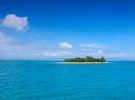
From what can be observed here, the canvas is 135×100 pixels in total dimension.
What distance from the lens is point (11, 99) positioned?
20797 millimetres

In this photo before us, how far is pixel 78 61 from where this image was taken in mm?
152125

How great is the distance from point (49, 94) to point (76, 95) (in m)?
2.86

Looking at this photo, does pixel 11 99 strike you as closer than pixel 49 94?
Yes

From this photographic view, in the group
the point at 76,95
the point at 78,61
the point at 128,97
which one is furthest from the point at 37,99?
the point at 78,61

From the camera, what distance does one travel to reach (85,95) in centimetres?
2334

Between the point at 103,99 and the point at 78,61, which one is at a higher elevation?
the point at 78,61

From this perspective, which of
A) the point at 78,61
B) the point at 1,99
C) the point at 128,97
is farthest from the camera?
the point at 78,61

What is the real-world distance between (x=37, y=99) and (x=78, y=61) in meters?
131

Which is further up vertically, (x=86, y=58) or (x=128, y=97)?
(x=86, y=58)

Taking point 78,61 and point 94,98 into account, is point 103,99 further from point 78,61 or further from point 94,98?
point 78,61

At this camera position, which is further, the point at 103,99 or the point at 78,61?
the point at 78,61

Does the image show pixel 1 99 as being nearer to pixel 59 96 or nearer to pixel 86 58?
pixel 59 96

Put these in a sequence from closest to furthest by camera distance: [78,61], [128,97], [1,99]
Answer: [1,99] < [128,97] < [78,61]

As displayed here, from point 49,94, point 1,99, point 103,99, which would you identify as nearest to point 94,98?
point 103,99
